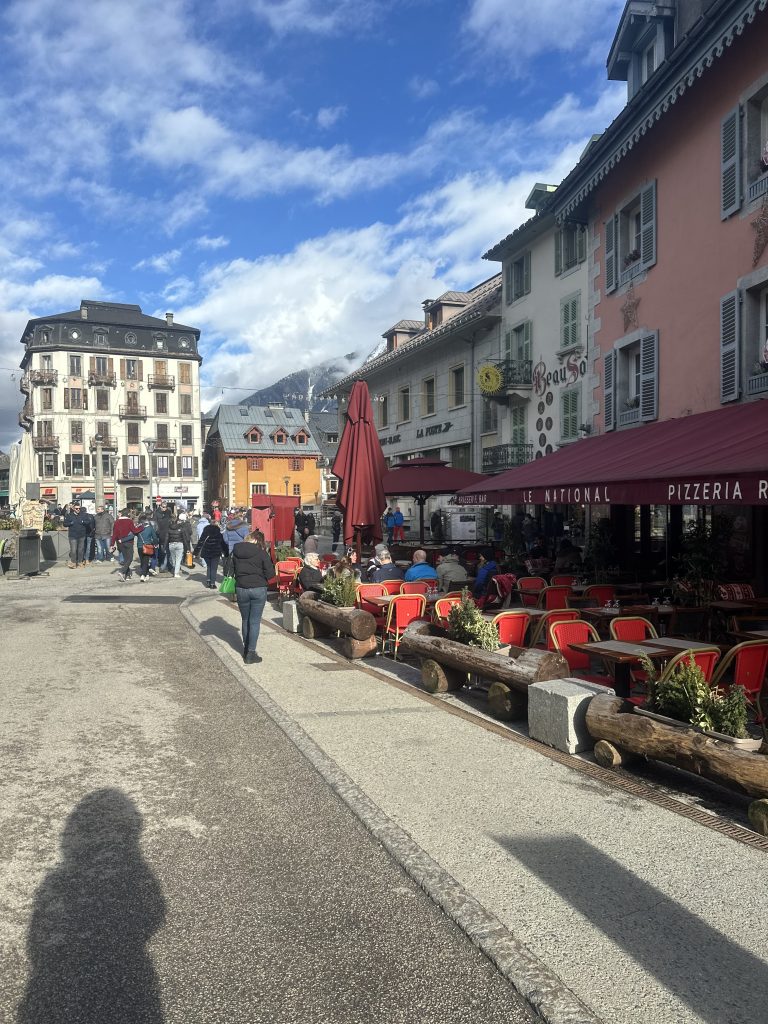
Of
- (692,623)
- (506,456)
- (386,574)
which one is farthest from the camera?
(506,456)

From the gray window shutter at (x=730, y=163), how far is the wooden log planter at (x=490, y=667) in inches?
300

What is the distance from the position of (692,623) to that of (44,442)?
63.5 m

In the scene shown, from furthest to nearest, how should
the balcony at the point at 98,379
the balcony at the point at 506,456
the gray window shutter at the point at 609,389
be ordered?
the balcony at the point at 98,379
the balcony at the point at 506,456
the gray window shutter at the point at 609,389

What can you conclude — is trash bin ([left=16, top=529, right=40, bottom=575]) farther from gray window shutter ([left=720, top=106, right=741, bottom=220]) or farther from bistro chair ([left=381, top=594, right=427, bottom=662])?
gray window shutter ([left=720, top=106, right=741, bottom=220])

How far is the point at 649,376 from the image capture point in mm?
13352

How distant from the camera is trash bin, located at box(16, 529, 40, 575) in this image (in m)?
19.0

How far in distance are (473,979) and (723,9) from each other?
37.4ft

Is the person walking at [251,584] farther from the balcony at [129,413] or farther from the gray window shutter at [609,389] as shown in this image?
the balcony at [129,413]

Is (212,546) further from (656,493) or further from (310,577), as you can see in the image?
(656,493)

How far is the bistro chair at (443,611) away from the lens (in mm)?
7770

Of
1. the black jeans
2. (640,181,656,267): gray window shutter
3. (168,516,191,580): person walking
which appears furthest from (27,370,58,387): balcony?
(640,181,656,267): gray window shutter

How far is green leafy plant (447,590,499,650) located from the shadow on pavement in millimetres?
2990

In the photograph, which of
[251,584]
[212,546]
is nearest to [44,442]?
[212,546]

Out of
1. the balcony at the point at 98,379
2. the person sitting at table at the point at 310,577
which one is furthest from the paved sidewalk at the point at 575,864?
the balcony at the point at 98,379
